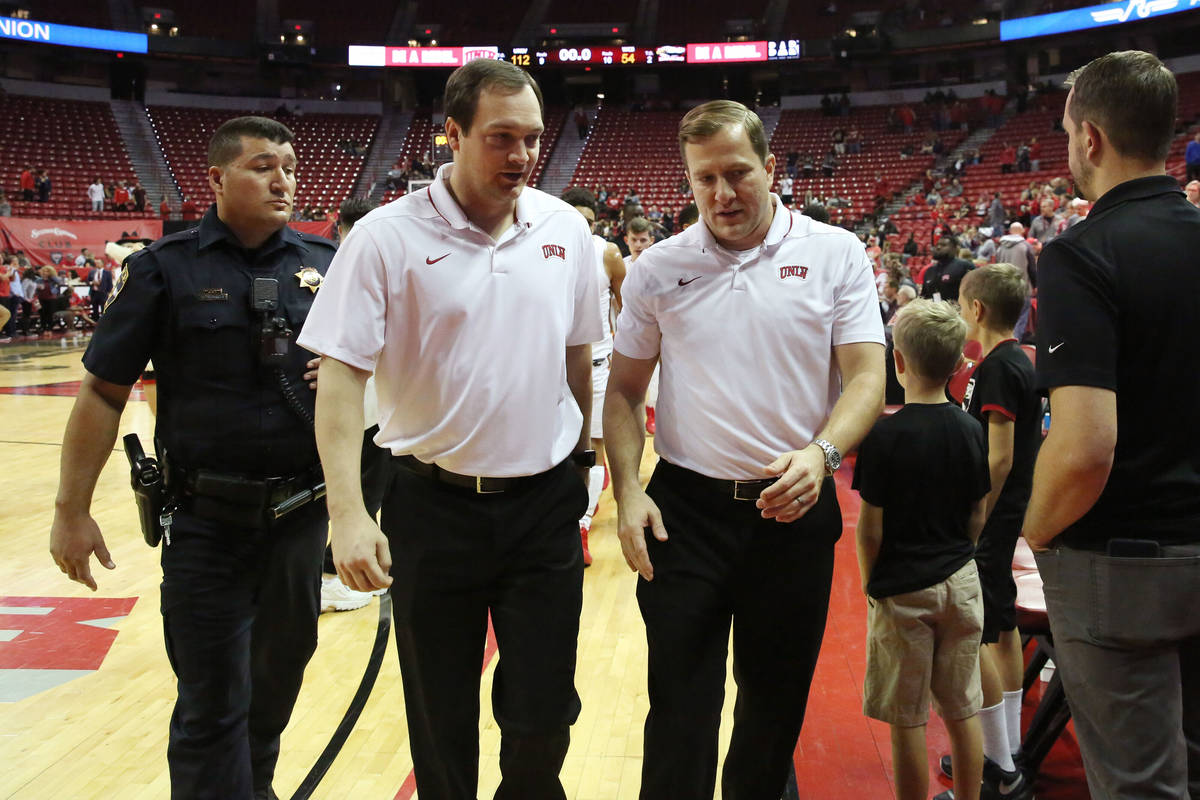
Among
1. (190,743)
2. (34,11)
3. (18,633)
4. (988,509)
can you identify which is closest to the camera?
(190,743)

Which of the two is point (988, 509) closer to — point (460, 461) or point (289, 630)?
point (460, 461)

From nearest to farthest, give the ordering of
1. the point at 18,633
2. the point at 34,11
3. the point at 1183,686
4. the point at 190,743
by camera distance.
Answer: the point at 1183,686 < the point at 190,743 < the point at 18,633 < the point at 34,11

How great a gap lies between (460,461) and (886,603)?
1267 mm

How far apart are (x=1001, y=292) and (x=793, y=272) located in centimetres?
116

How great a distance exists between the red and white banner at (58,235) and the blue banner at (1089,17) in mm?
26341

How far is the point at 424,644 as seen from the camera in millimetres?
2219

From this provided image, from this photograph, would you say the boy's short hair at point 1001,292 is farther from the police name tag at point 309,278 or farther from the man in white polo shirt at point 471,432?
the police name tag at point 309,278

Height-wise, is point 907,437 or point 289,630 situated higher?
point 907,437

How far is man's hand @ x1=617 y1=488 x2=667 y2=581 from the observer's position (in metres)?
2.26

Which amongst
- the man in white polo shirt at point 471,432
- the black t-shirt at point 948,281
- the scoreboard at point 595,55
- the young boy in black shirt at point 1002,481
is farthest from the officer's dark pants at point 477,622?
the scoreboard at point 595,55

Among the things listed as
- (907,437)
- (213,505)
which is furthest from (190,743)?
(907,437)

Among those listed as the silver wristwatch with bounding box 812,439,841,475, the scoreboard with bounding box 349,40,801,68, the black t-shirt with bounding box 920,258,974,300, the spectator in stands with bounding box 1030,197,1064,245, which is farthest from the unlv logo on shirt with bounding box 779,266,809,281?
the scoreboard with bounding box 349,40,801,68

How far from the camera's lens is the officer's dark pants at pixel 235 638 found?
2396 mm

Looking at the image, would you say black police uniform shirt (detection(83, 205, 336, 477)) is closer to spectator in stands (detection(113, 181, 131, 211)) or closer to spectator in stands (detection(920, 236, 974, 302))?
spectator in stands (detection(920, 236, 974, 302))
